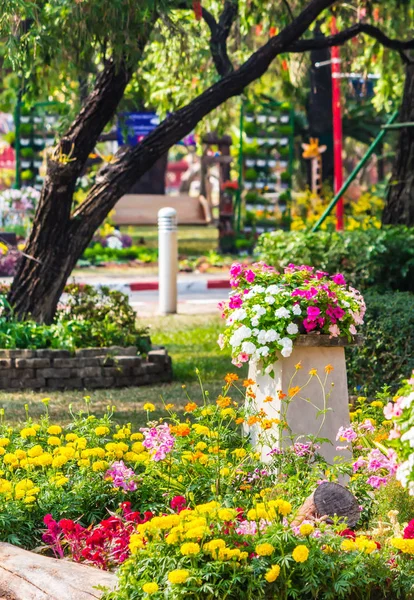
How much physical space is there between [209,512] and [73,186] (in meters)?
6.36

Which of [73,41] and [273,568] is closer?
[273,568]

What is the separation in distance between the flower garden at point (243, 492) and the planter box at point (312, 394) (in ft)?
0.10

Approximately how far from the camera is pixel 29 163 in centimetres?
2420

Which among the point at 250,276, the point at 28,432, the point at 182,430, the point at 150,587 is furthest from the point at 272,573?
the point at 250,276

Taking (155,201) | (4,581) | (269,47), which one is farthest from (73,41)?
(155,201)

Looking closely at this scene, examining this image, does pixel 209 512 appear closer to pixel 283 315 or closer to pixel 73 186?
pixel 283 315

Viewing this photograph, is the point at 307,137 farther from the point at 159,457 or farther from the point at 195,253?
the point at 159,457

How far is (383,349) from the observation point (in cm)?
927

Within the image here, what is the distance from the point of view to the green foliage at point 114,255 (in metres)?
22.1

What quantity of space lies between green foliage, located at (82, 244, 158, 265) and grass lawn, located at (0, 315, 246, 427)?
8429 mm

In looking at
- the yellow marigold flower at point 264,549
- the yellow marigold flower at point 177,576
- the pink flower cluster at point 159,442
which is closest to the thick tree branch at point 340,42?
the pink flower cluster at point 159,442

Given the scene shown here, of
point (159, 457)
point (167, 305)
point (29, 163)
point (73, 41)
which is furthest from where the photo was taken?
point (29, 163)

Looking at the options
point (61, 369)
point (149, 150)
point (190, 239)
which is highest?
point (149, 150)

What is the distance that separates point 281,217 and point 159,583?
19.9 m
